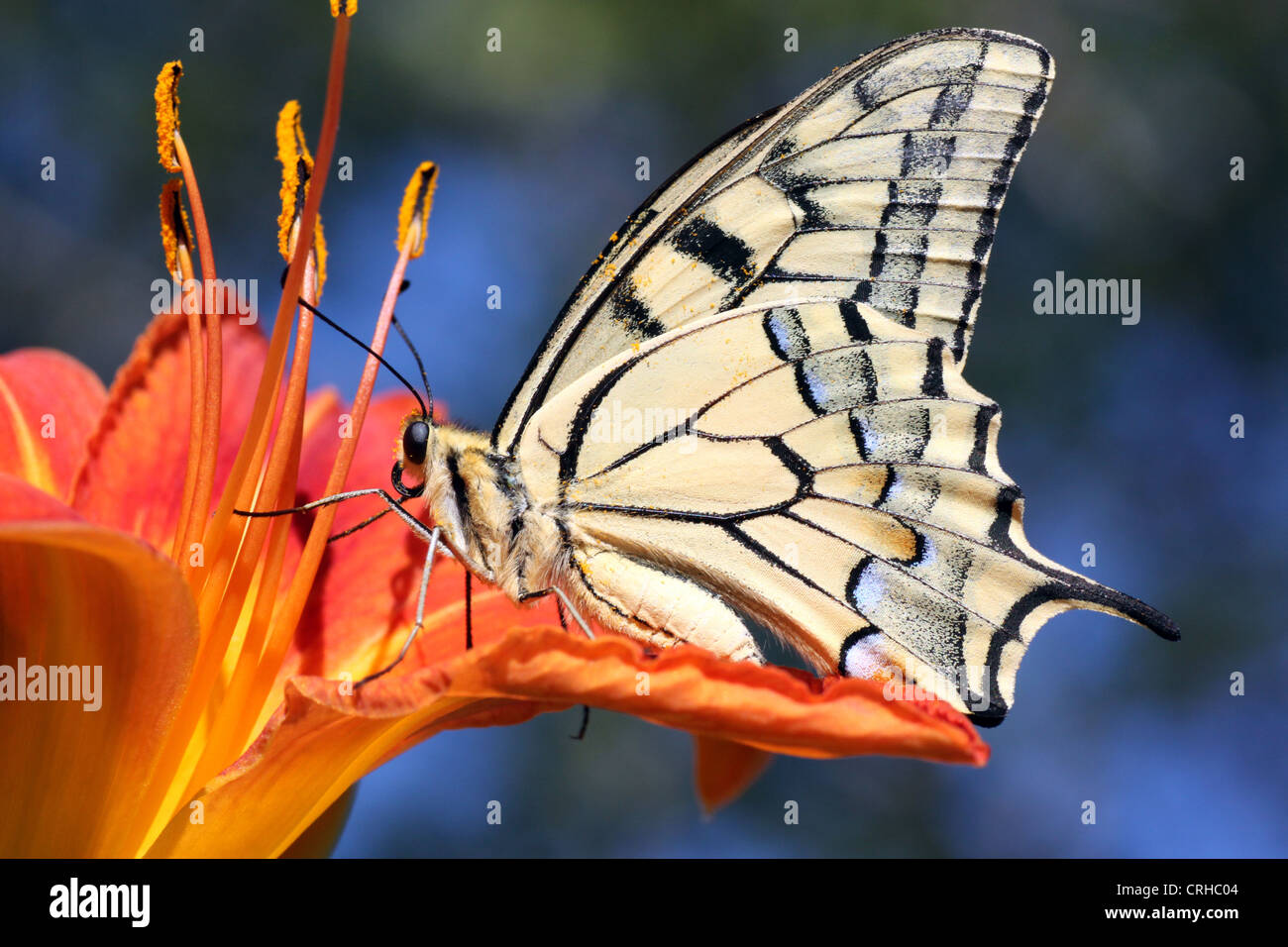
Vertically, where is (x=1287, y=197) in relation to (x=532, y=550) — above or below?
above

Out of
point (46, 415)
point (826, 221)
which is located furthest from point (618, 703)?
point (46, 415)

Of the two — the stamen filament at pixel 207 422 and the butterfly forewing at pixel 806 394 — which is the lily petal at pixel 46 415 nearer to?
the stamen filament at pixel 207 422

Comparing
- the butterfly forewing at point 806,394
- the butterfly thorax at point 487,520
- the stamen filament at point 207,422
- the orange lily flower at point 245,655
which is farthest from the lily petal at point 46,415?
the butterfly forewing at point 806,394

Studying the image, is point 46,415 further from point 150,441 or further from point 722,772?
point 722,772

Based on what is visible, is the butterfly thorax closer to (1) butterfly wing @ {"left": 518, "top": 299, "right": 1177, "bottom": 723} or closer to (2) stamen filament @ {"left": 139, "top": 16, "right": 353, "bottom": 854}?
(1) butterfly wing @ {"left": 518, "top": 299, "right": 1177, "bottom": 723}
